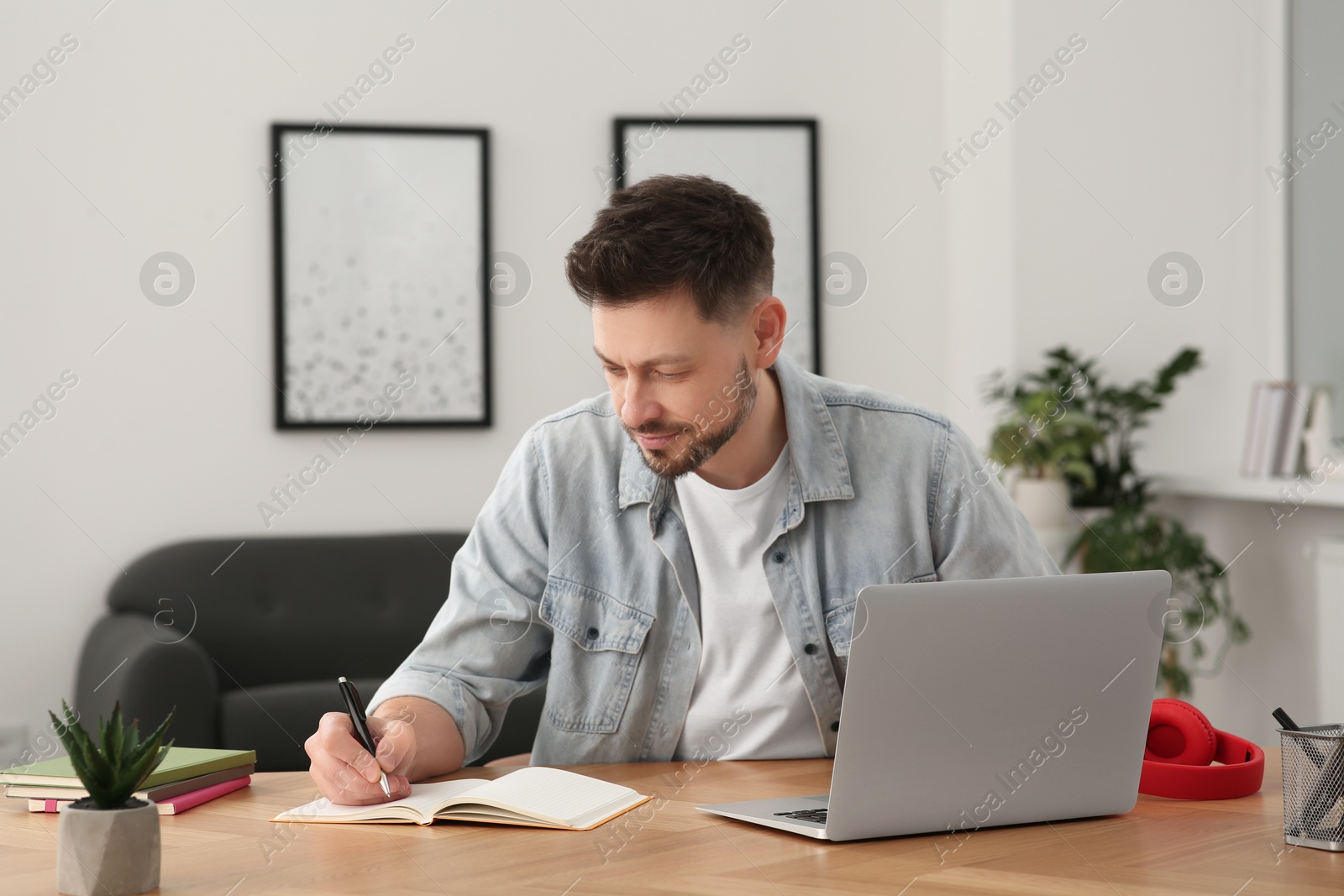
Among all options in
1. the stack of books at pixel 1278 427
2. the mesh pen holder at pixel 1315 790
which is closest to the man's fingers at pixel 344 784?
the mesh pen holder at pixel 1315 790

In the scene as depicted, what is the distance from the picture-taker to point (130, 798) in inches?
39.0

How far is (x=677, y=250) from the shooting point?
1.47 m

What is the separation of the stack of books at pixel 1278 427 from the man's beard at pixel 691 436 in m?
1.84

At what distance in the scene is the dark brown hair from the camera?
4.75 feet

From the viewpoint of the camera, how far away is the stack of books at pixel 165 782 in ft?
3.97

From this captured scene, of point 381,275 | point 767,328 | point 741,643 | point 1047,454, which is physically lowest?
point 741,643

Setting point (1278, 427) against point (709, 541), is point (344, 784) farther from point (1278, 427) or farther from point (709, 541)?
point (1278, 427)

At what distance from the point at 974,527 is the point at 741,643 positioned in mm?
348

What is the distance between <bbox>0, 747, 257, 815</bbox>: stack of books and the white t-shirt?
60cm

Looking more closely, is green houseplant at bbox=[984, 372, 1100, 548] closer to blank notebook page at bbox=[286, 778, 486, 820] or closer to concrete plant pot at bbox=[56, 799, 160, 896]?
blank notebook page at bbox=[286, 778, 486, 820]

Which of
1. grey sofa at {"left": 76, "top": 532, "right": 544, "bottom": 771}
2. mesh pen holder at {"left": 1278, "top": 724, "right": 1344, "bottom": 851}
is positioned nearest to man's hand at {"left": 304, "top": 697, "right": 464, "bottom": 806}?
mesh pen holder at {"left": 1278, "top": 724, "right": 1344, "bottom": 851}

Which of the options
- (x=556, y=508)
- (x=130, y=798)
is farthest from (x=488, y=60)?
(x=130, y=798)

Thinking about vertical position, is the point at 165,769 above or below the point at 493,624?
below

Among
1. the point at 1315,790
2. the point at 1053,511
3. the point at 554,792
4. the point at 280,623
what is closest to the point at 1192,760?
the point at 1315,790
